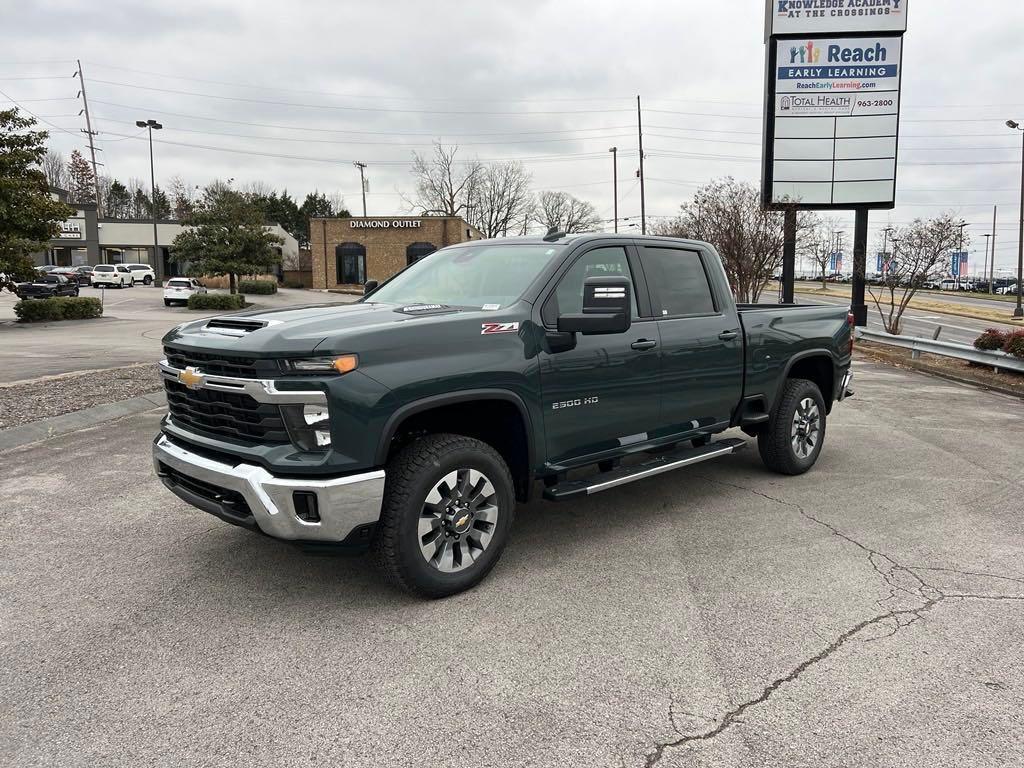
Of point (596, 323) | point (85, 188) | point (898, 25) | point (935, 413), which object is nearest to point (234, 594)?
point (596, 323)

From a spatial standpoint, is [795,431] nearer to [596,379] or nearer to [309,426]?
[596,379]

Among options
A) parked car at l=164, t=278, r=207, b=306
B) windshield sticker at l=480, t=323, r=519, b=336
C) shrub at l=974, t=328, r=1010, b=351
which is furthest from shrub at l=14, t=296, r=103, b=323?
shrub at l=974, t=328, r=1010, b=351

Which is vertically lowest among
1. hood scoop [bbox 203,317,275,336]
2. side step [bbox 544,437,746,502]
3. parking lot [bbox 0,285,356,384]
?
parking lot [bbox 0,285,356,384]

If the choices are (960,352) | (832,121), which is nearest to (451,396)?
(960,352)

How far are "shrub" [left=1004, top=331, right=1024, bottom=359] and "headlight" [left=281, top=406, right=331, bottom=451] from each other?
41.3ft

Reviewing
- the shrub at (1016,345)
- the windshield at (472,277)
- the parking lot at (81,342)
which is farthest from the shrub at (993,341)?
the windshield at (472,277)

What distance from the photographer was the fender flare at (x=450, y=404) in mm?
3553

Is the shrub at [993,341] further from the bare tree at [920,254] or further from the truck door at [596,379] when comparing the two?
the truck door at [596,379]

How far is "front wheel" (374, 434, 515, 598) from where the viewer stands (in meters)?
3.63

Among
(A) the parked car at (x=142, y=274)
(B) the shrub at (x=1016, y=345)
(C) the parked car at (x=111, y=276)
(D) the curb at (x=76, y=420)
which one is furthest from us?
(A) the parked car at (x=142, y=274)

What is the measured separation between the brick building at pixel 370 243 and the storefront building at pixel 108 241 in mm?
10205

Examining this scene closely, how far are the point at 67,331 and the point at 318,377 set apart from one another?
22517 millimetres

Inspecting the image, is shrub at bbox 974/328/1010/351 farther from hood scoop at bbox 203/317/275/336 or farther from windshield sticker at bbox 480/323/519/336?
hood scoop at bbox 203/317/275/336

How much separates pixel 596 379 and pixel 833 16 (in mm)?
21767
